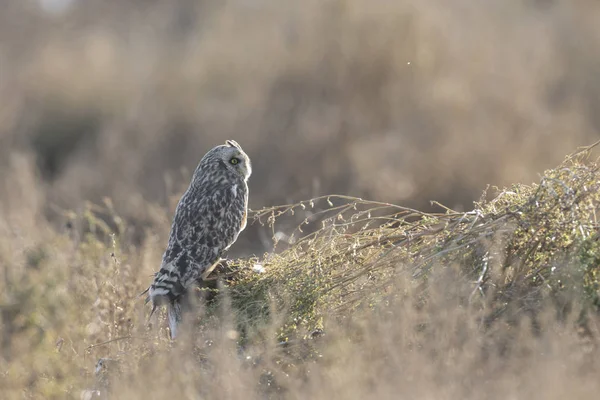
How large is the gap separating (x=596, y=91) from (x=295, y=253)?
949 centimetres

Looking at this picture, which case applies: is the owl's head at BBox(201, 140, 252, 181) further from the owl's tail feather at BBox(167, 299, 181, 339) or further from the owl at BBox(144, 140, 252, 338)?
the owl's tail feather at BBox(167, 299, 181, 339)

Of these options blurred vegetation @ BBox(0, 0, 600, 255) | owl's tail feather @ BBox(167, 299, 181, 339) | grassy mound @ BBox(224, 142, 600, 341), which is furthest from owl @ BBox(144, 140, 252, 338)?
blurred vegetation @ BBox(0, 0, 600, 255)

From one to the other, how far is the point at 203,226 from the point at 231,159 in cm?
76

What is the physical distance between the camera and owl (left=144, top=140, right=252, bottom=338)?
581 cm

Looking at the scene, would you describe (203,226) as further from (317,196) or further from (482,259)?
(317,196)

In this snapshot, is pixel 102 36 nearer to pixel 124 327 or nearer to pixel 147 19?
pixel 147 19

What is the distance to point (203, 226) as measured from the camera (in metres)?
6.29

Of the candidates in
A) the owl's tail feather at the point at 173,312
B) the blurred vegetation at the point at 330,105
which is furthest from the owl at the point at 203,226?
the blurred vegetation at the point at 330,105

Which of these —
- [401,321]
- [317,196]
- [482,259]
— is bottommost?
[401,321]

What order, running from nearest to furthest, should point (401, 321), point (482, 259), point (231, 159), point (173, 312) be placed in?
point (401, 321), point (482, 259), point (173, 312), point (231, 159)

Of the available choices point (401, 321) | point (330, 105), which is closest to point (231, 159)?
point (401, 321)

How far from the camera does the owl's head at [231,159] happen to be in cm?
680

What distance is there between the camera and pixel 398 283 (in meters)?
4.71

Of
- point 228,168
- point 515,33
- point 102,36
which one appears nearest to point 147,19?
point 102,36
